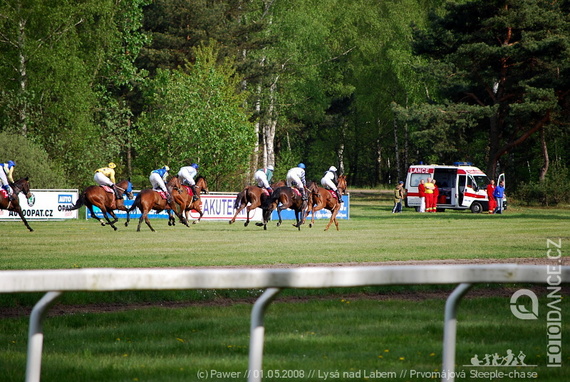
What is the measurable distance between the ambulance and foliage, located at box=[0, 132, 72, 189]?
20.5 m

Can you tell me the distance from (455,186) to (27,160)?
23.2 meters

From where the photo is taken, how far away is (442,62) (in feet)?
159

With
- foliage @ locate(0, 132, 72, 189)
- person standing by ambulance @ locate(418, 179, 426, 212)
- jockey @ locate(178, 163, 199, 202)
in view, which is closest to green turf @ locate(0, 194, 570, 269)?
jockey @ locate(178, 163, 199, 202)

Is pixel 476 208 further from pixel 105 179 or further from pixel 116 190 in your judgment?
pixel 105 179

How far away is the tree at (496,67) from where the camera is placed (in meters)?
45.5

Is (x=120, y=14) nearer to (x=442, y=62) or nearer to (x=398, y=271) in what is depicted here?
(x=442, y=62)

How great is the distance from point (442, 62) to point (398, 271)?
45.9 m

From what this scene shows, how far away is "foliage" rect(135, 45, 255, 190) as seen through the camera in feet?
147

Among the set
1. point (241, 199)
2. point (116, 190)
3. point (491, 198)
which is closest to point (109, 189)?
point (116, 190)

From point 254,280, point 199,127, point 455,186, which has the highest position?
point 199,127

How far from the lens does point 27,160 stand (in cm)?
3719

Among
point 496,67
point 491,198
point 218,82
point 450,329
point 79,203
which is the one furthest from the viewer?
point 496,67

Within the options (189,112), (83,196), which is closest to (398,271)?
(83,196)

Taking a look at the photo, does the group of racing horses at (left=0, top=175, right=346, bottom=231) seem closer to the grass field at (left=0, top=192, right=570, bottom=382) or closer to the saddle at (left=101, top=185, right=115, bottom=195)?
the saddle at (left=101, top=185, right=115, bottom=195)
